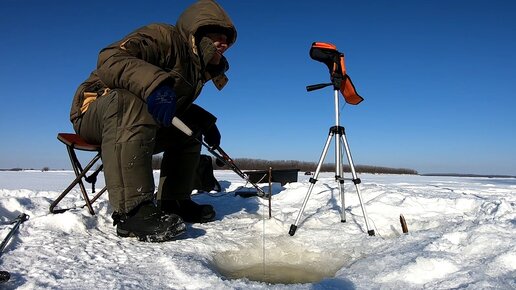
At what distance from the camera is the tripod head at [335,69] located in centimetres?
312

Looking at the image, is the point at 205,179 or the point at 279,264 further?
the point at 205,179

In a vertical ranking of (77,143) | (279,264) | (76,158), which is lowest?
(279,264)

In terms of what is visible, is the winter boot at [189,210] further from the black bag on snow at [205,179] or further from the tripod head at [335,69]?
the black bag on snow at [205,179]

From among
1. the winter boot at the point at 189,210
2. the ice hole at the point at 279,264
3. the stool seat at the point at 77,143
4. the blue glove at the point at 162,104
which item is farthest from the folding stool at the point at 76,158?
the ice hole at the point at 279,264

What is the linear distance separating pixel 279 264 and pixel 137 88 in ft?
4.58

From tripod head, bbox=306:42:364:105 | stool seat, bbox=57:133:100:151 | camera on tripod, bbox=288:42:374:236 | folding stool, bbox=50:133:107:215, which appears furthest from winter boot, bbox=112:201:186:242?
tripod head, bbox=306:42:364:105

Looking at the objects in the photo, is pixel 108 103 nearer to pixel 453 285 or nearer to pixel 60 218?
pixel 60 218

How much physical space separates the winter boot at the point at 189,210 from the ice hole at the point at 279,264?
82 centimetres

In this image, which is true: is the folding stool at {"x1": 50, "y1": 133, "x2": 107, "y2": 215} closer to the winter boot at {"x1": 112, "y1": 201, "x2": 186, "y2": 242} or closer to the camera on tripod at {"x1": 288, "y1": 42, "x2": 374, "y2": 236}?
the winter boot at {"x1": 112, "y1": 201, "x2": 186, "y2": 242}

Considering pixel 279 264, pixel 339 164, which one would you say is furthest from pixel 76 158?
pixel 339 164

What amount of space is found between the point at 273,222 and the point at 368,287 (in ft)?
5.08

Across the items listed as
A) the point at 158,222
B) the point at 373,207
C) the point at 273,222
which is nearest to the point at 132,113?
the point at 158,222

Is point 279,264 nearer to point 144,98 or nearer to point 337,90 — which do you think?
point 144,98

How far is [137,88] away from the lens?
2273mm
